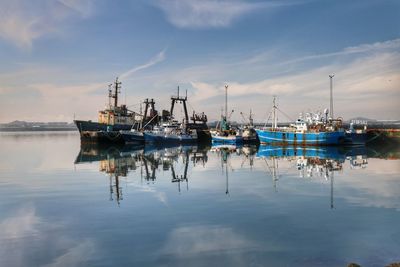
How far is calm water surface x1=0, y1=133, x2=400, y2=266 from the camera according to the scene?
43.0ft

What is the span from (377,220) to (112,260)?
11486 millimetres

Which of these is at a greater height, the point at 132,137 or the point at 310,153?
the point at 132,137

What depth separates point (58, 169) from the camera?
138ft

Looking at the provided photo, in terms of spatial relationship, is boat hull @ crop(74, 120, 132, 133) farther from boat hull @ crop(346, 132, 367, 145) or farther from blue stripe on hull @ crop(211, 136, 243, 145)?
boat hull @ crop(346, 132, 367, 145)

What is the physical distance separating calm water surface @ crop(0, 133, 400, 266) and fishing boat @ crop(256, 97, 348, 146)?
4636 cm

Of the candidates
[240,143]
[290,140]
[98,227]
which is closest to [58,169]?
[98,227]

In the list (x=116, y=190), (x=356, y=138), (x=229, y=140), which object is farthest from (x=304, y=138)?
(x=116, y=190)

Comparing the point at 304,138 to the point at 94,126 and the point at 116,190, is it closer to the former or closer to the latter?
the point at 94,126

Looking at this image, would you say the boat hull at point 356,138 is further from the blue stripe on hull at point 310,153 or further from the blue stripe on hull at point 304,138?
the blue stripe on hull at point 310,153

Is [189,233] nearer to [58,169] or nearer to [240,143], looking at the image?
[58,169]

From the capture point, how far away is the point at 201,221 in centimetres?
1797

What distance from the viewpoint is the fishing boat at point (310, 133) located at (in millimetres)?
78875

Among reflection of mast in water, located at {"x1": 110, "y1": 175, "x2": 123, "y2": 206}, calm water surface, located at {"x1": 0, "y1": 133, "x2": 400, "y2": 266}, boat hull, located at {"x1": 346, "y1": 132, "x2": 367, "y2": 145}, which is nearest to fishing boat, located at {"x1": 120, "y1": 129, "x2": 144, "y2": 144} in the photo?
boat hull, located at {"x1": 346, "y1": 132, "x2": 367, "y2": 145}

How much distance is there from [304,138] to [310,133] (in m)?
1.71
